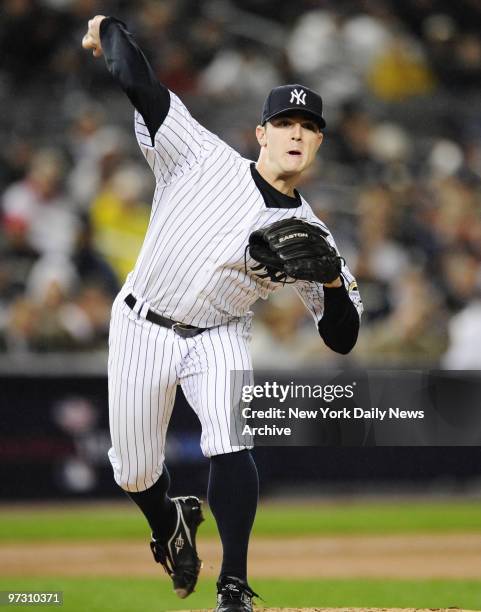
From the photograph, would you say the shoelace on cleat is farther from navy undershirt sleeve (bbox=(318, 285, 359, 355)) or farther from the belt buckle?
navy undershirt sleeve (bbox=(318, 285, 359, 355))

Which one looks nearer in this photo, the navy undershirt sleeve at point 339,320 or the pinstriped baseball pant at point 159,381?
the pinstriped baseball pant at point 159,381

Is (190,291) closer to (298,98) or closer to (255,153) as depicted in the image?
(298,98)

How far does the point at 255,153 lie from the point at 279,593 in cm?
495

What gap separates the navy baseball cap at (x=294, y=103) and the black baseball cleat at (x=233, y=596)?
5.15 ft

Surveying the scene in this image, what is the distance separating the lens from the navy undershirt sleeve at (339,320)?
405 cm

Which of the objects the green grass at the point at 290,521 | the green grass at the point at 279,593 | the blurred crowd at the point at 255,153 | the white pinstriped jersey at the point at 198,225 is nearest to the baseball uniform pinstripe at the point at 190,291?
the white pinstriped jersey at the point at 198,225

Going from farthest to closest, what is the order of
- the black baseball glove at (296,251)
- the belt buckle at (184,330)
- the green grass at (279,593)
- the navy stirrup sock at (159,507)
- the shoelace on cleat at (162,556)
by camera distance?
the green grass at (279,593), the shoelace on cleat at (162,556), the navy stirrup sock at (159,507), the belt buckle at (184,330), the black baseball glove at (296,251)

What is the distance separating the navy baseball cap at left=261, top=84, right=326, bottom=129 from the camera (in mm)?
3900

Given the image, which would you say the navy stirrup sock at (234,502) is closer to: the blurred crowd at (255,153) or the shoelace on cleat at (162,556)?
the shoelace on cleat at (162,556)

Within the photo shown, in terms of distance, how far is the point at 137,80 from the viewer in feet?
12.6

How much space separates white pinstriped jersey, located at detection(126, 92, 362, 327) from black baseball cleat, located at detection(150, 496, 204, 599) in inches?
34.3

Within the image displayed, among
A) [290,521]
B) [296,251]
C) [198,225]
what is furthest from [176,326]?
[290,521]

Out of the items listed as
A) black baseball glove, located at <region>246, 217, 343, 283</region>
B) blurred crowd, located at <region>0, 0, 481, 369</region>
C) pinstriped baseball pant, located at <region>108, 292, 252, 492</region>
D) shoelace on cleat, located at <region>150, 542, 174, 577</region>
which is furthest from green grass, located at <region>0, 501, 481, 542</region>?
black baseball glove, located at <region>246, 217, 343, 283</region>

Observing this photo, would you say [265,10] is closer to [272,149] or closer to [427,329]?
[427,329]
